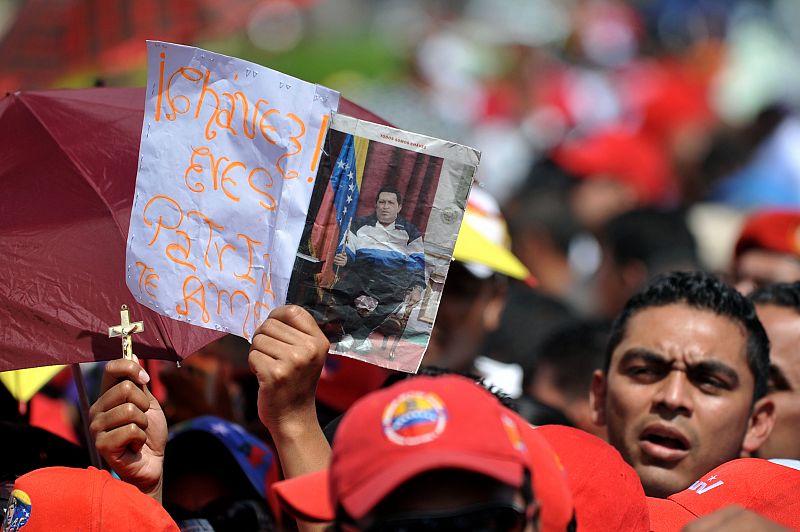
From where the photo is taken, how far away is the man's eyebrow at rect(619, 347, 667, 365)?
3.26 metres

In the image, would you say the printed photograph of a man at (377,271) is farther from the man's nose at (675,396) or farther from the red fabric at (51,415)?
the red fabric at (51,415)

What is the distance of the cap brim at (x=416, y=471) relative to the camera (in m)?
1.89

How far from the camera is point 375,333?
2.66 meters

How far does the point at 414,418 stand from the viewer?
193 cm

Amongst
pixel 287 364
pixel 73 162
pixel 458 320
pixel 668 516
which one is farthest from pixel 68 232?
pixel 458 320

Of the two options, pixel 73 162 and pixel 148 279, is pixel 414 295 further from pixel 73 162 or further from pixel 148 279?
pixel 73 162

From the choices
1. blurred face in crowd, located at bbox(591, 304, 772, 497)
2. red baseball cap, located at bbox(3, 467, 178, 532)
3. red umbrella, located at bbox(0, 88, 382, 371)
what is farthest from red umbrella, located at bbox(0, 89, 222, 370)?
blurred face in crowd, located at bbox(591, 304, 772, 497)

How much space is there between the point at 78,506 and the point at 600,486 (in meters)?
1.01

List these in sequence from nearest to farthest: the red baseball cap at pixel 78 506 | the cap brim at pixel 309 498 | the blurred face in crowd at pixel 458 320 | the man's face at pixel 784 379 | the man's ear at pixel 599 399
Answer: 1. the cap brim at pixel 309 498
2. the red baseball cap at pixel 78 506
3. the man's ear at pixel 599 399
4. the man's face at pixel 784 379
5. the blurred face in crowd at pixel 458 320

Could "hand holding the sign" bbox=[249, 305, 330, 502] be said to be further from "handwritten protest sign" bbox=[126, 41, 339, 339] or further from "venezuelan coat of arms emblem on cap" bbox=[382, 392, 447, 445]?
"venezuelan coat of arms emblem on cap" bbox=[382, 392, 447, 445]

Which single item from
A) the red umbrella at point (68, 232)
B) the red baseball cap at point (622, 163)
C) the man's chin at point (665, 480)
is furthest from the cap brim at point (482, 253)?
the red baseball cap at point (622, 163)

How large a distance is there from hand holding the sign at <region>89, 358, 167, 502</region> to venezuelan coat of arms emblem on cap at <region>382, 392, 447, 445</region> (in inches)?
32.5

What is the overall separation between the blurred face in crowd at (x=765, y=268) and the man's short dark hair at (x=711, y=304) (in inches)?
72.8

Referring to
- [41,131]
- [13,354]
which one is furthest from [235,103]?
[13,354]
